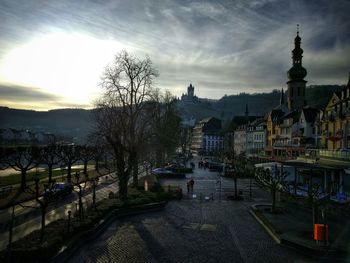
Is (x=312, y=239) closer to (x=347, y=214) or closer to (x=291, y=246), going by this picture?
(x=291, y=246)

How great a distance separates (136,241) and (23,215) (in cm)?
1083

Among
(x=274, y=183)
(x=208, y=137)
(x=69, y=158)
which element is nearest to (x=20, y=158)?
(x=69, y=158)

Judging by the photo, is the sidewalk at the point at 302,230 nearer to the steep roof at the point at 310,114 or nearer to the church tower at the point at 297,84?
the steep roof at the point at 310,114

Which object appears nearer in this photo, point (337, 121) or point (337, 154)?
point (337, 154)

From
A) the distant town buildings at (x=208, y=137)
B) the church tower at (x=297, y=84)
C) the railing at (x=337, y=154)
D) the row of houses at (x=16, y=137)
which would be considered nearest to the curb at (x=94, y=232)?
the railing at (x=337, y=154)

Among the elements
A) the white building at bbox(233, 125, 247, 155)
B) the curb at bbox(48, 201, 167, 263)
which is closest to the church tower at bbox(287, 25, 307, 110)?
the white building at bbox(233, 125, 247, 155)

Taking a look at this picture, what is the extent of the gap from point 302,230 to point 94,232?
44.2 ft

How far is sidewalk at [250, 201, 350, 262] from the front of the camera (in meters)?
17.3

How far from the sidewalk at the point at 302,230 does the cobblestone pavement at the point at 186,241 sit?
59 cm

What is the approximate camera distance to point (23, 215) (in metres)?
24.9

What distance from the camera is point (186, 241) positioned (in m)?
19.3

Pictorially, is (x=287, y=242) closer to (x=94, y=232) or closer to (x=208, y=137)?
(x=94, y=232)

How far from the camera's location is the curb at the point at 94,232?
52.0 ft

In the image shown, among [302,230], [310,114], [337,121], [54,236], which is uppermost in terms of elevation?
[310,114]
